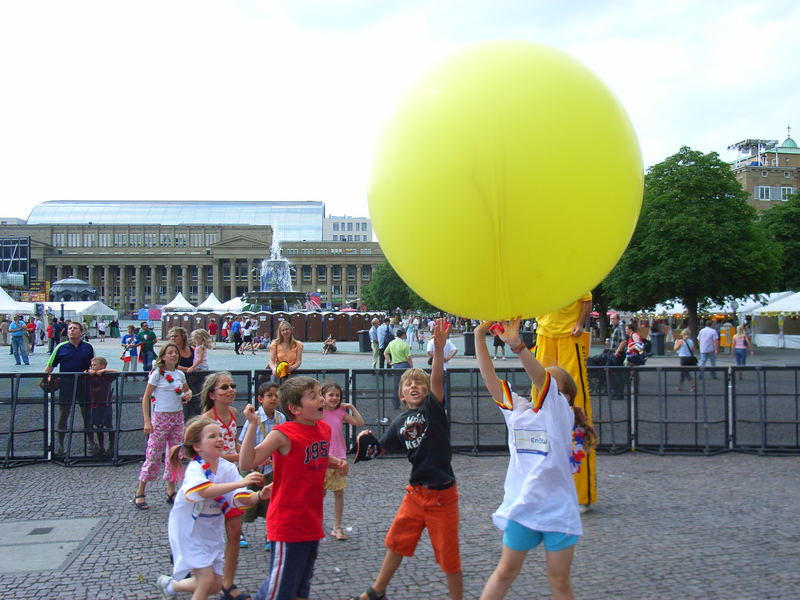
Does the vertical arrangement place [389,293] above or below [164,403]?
above

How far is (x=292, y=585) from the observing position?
3.71m

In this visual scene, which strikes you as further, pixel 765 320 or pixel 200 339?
pixel 765 320

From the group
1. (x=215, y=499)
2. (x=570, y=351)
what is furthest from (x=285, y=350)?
(x=215, y=499)

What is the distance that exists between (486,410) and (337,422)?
3.69 metres

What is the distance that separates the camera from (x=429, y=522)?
4105 mm

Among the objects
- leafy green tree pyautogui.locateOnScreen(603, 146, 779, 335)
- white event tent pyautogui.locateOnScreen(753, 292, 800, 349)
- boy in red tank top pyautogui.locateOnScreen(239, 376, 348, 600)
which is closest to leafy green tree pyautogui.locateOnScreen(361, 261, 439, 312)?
white event tent pyautogui.locateOnScreen(753, 292, 800, 349)

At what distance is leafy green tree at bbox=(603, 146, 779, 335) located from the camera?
97.9 feet

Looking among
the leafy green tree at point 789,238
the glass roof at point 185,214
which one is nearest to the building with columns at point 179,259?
the glass roof at point 185,214

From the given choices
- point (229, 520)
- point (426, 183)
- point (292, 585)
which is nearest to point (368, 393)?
point (229, 520)

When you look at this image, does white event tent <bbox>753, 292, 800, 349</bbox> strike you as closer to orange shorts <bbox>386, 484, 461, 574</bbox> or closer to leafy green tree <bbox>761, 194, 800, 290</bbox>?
leafy green tree <bbox>761, 194, 800, 290</bbox>

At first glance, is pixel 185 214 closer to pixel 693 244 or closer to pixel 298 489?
pixel 693 244

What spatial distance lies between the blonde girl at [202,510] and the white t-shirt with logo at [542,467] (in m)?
1.47

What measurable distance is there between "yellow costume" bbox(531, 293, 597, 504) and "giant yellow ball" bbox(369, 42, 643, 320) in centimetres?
281

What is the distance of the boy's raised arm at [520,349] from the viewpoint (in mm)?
3582
